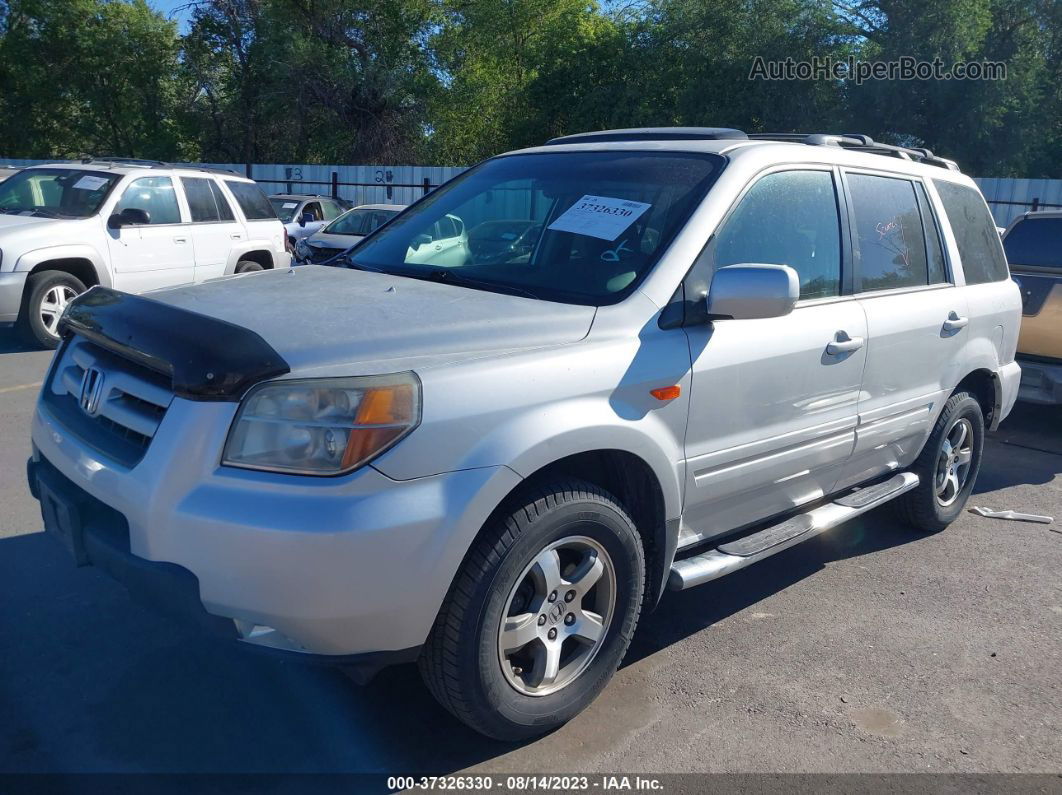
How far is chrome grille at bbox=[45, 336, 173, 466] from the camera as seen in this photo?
2.74 m

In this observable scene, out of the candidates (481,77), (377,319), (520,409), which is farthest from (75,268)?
(481,77)

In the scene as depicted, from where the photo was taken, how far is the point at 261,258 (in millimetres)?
11086

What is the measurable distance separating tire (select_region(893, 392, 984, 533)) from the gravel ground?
0.57 meters

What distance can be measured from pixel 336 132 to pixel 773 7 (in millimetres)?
15072

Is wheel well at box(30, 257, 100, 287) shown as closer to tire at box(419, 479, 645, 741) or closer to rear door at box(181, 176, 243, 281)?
rear door at box(181, 176, 243, 281)

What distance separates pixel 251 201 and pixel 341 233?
3997 millimetres

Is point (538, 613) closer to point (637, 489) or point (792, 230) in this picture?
point (637, 489)

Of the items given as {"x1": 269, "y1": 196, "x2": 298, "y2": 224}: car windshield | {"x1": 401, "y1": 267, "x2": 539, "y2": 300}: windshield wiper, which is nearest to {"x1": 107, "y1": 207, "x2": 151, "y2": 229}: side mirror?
{"x1": 401, "y1": 267, "x2": 539, "y2": 300}: windshield wiper

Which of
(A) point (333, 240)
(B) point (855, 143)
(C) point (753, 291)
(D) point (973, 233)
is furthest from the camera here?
(A) point (333, 240)

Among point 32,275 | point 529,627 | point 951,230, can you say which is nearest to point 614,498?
point 529,627

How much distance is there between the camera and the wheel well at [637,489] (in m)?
3.16

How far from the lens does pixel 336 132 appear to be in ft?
108

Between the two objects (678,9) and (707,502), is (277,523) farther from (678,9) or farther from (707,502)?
(678,9)

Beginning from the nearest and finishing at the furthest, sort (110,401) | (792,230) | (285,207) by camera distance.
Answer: (110,401)
(792,230)
(285,207)
